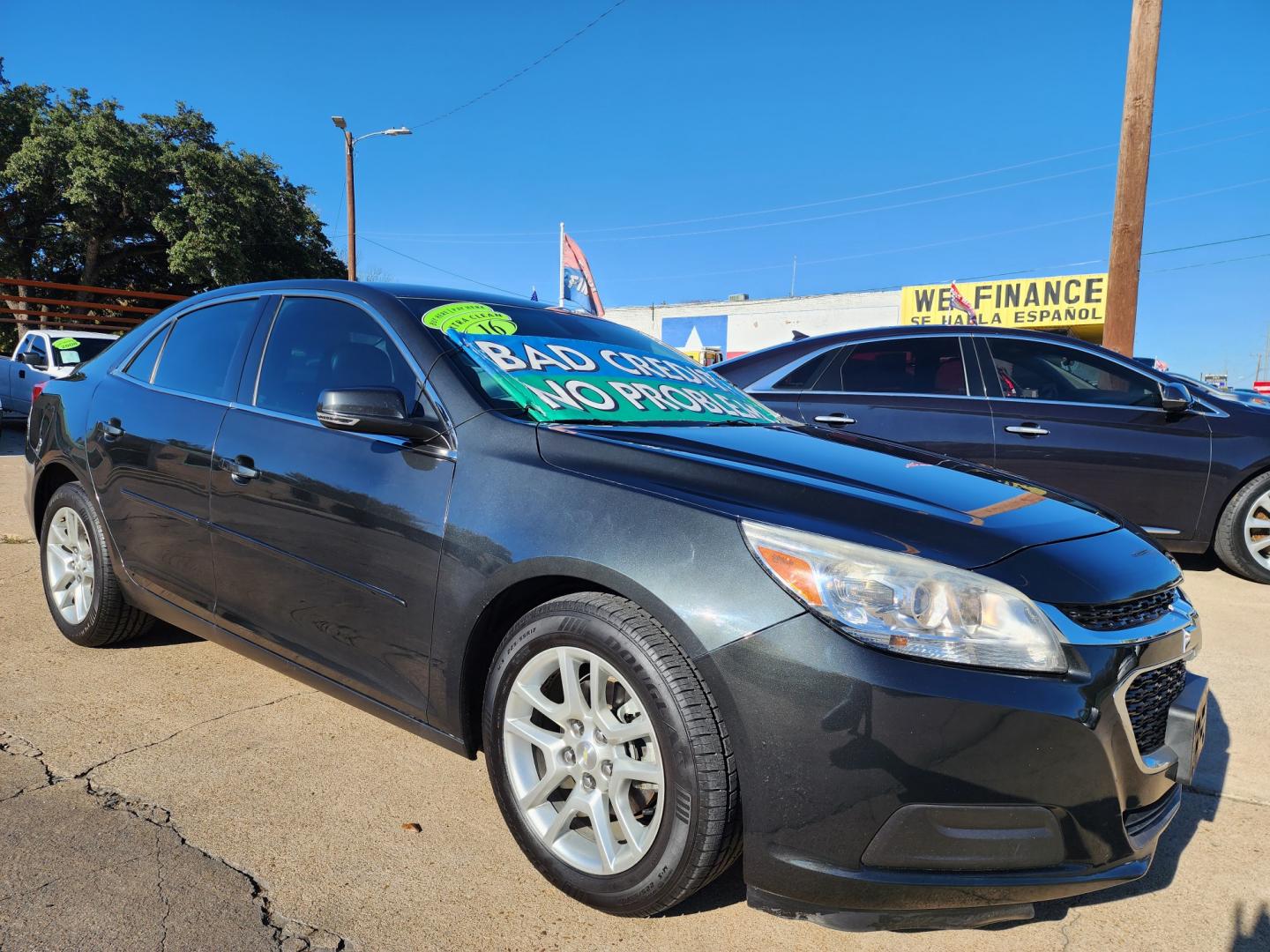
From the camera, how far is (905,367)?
5.51 m

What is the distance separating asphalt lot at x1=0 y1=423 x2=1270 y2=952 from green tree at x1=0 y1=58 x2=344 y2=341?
25.6 metres

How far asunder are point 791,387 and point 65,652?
4221mm

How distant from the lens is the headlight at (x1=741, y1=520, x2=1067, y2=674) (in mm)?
1587

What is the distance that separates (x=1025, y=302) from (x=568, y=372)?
95.9ft

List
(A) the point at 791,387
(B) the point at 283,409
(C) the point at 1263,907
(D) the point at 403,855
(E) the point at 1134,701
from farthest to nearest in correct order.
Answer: (A) the point at 791,387, (B) the point at 283,409, (D) the point at 403,855, (C) the point at 1263,907, (E) the point at 1134,701

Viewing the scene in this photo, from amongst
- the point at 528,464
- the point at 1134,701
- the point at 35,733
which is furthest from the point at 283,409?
the point at 1134,701

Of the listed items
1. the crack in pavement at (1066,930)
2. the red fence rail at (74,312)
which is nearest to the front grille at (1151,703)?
the crack in pavement at (1066,930)

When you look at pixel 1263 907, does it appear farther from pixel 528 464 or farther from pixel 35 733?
pixel 35 733

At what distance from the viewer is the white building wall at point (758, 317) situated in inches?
1251

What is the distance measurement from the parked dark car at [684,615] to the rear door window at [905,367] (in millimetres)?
2796

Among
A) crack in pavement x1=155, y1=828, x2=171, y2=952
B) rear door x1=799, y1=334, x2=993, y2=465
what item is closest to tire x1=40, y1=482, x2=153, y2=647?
crack in pavement x1=155, y1=828, x2=171, y2=952

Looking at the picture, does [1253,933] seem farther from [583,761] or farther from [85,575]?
[85,575]

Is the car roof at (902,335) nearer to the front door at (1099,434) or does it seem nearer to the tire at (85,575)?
the front door at (1099,434)

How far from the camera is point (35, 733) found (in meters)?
2.73
